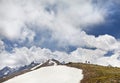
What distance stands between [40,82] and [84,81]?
2037cm

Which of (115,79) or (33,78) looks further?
(33,78)

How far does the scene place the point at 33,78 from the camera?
125062 mm

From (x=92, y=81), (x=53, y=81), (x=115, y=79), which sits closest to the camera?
(x=115, y=79)

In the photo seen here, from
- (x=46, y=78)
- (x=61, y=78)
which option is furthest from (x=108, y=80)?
(x=46, y=78)

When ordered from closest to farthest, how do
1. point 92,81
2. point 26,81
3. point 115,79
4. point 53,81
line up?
1. point 115,79
2. point 92,81
3. point 53,81
4. point 26,81

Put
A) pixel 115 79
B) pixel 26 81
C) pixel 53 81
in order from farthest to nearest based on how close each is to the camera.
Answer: pixel 26 81, pixel 53 81, pixel 115 79

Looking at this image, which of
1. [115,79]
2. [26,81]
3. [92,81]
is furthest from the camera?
[26,81]

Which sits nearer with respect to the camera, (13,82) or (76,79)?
(76,79)

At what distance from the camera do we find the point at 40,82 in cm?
11325

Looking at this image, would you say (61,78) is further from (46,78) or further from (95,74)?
(95,74)

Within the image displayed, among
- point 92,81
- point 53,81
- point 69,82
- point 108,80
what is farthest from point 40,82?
point 108,80

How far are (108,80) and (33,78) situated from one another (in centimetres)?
4324

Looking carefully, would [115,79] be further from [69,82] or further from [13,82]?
[13,82]

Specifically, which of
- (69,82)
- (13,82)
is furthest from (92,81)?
(13,82)
